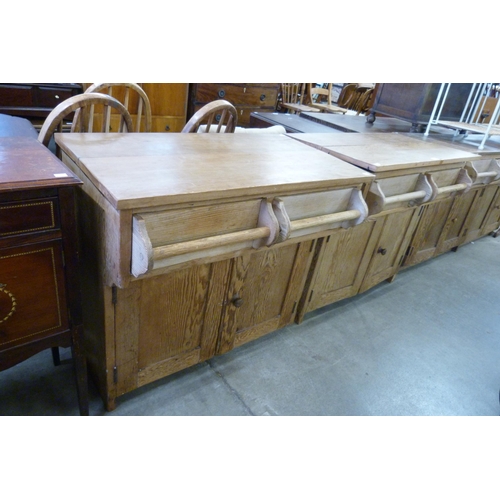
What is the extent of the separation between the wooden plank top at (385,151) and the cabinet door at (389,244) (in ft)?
0.93

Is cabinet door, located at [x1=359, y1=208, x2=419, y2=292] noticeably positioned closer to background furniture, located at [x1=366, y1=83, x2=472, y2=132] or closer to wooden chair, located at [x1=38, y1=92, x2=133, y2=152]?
background furniture, located at [x1=366, y1=83, x2=472, y2=132]

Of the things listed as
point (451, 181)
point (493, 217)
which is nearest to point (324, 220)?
point (451, 181)

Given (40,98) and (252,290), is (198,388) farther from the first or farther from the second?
(40,98)

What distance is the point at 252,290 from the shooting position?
1.51 m

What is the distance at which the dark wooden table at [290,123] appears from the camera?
7.47ft

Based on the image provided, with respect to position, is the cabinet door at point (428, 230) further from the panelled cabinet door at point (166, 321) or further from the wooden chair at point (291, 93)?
the wooden chair at point (291, 93)

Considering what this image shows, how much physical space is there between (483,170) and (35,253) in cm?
239

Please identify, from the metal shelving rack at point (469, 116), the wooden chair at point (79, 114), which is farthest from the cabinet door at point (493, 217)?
the wooden chair at point (79, 114)

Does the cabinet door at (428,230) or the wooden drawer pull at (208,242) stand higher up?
the wooden drawer pull at (208,242)

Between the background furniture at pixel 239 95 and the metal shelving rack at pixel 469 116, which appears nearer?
the metal shelving rack at pixel 469 116

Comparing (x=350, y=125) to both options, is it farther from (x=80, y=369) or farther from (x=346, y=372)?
(x=80, y=369)

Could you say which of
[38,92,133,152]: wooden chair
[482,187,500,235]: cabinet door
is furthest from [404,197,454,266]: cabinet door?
[38,92,133,152]: wooden chair

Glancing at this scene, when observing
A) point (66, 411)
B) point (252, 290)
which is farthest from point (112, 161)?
point (66, 411)

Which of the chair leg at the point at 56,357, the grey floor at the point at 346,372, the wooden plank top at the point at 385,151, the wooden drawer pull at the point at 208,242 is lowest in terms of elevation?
the grey floor at the point at 346,372
